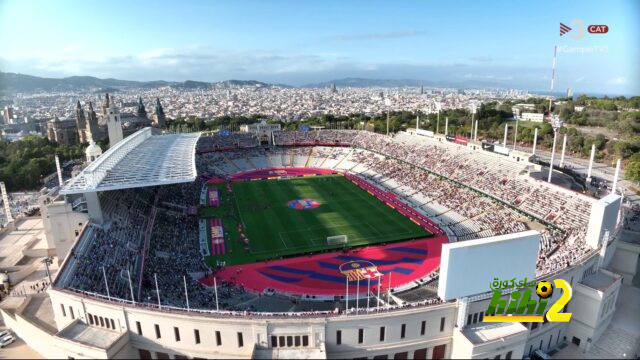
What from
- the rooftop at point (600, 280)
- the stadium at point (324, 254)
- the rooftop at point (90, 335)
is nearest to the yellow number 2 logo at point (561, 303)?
the stadium at point (324, 254)

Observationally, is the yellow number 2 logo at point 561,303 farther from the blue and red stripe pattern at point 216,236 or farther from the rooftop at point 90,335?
the blue and red stripe pattern at point 216,236

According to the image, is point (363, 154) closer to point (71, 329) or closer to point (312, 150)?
point (312, 150)

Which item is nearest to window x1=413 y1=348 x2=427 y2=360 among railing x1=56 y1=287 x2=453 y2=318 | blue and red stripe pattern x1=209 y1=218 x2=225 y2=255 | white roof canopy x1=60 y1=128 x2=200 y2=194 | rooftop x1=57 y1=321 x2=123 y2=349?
railing x1=56 y1=287 x2=453 y2=318

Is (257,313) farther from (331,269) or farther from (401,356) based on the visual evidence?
(331,269)

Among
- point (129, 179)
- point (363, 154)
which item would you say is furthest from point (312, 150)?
point (129, 179)

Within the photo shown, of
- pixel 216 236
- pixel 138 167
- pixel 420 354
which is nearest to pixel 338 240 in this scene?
pixel 216 236

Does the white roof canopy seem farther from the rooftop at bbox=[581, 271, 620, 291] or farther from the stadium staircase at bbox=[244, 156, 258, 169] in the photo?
the rooftop at bbox=[581, 271, 620, 291]
